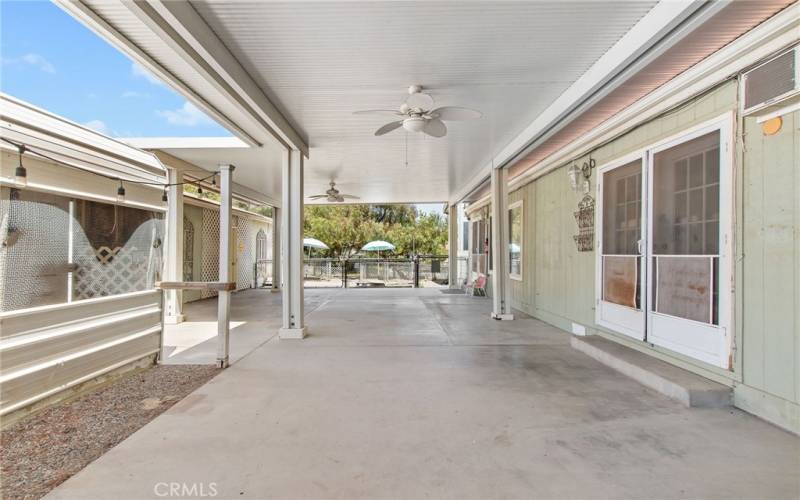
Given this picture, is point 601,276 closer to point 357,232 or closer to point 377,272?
point 377,272

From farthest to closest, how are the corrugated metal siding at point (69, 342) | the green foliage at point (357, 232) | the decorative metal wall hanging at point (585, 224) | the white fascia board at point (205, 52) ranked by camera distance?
1. the green foliage at point (357, 232)
2. the decorative metal wall hanging at point (585, 224)
3. the corrugated metal siding at point (69, 342)
4. the white fascia board at point (205, 52)

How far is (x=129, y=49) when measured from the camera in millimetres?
2732

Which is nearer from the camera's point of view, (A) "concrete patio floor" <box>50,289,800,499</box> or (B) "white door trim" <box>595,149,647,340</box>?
(A) "concrete patio floor" <box>50,289,800,499</box>

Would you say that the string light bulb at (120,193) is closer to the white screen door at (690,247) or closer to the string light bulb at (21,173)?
the string light bulb at (21,173)

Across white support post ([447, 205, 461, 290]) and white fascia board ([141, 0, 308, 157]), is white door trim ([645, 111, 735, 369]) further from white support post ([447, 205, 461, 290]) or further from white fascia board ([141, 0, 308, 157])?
white support post ([447, 205, 461, 290])

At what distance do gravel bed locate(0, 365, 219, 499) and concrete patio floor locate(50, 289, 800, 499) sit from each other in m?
0.15

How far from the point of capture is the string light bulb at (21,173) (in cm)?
244

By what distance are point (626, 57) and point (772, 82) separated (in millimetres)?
889

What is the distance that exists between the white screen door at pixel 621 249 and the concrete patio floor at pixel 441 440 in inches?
29.6

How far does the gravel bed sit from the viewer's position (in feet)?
6.21

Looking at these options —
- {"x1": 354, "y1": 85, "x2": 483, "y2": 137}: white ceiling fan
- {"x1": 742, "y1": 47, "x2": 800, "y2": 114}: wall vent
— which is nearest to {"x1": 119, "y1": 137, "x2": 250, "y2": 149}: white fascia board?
{"x1": 354, "y1": 85, "x2": 483, "y2": 137}: white ceiling fan

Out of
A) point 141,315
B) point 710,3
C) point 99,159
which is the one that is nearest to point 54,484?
point 141,315

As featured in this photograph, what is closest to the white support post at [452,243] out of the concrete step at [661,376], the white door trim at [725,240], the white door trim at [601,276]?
the white door trim at [601,276]

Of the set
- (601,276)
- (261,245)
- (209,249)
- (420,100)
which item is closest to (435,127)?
(420,100)
